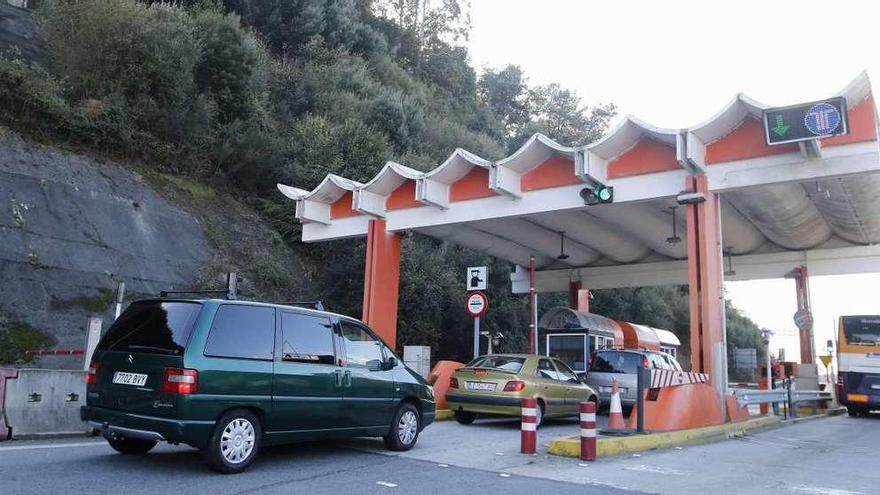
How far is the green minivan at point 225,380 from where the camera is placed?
646cm

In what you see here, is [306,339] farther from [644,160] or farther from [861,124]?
[861,124]

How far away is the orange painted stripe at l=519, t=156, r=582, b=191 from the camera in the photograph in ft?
50.2

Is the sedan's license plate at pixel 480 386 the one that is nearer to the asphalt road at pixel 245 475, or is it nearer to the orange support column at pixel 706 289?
the asphalt road at pixel 245 475

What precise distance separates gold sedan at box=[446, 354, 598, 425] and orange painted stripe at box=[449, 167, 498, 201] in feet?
16.5

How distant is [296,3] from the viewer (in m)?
35.9

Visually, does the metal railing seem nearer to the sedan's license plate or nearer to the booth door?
the sedan's license plate

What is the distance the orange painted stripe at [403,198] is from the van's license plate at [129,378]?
11.1 meters

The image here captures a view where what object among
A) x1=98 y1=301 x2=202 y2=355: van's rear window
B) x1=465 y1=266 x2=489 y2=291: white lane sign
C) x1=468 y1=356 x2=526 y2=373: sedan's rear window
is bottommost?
x1=468 y1=356 x2=526 y2=373: sedan's rear window

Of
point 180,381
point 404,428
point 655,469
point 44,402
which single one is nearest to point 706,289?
point 655,469

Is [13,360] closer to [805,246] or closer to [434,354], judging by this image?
[434,354]

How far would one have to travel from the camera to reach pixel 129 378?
22.1 ft

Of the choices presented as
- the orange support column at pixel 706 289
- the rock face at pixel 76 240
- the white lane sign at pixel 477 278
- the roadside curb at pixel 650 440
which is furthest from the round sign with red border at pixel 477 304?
the rock face at pixel 76 240

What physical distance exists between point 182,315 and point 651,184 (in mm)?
10596

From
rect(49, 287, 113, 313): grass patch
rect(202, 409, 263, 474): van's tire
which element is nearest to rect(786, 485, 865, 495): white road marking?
rect(202, 409, 263, 474): van's tire
